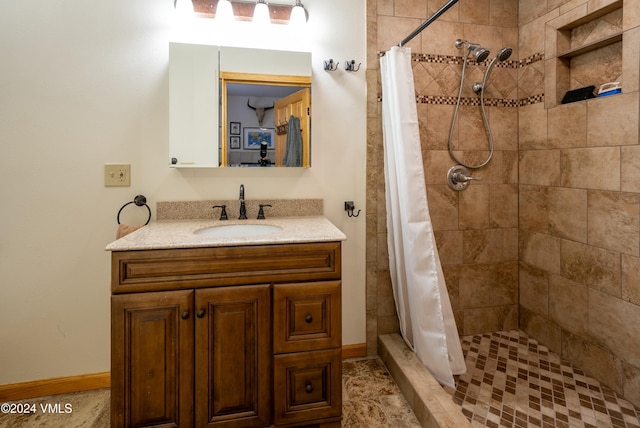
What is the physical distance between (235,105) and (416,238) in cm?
117

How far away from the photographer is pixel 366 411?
1621mm

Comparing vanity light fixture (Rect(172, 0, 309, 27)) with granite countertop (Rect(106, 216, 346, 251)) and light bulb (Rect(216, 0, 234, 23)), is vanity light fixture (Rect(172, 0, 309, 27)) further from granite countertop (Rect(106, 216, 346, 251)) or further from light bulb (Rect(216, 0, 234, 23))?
granite countertop (Rect(106, 216, 346, 251))

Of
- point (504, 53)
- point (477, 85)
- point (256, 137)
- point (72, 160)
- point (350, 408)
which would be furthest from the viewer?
point (477, 85)

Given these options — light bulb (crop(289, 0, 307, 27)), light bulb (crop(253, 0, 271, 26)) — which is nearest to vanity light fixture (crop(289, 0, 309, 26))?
light bulb (crop(289, 0, 307, 27))

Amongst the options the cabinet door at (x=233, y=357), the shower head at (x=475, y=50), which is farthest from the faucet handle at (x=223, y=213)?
the shower head at (x=475, y=50)

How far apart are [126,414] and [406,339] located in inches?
54.9

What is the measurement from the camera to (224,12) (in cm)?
181

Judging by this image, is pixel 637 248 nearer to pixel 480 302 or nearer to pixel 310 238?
pixel 480 302

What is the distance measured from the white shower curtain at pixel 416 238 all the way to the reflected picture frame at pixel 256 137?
25.9 inches

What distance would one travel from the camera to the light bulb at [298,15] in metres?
1.87

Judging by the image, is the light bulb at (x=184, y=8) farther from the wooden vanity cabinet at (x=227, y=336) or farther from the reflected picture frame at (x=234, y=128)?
the wooden vanity cabinet at (x=227, y=336)

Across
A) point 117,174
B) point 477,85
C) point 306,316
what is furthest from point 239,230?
point 477,85

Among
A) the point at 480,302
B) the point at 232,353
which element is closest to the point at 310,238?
the point at 232,353

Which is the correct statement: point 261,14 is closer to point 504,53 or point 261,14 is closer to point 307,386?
point 504,53
